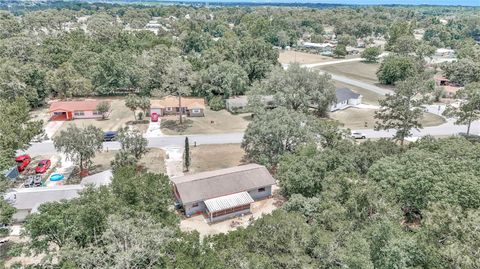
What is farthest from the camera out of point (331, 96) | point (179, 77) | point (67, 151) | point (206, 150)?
point (179, 77)

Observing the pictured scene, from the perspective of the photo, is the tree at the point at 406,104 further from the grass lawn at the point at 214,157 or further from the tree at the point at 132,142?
the tree at the point at 132,142

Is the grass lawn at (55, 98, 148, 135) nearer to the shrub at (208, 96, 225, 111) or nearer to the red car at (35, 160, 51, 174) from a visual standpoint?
the red car at (35, 160, 51, 174)

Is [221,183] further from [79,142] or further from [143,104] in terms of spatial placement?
[143,104]

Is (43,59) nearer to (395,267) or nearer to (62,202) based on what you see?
(62,202)

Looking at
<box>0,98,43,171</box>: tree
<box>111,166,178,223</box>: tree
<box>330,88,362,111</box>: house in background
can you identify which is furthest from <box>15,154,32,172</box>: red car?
<box>330,88,362,111</box>: house in background

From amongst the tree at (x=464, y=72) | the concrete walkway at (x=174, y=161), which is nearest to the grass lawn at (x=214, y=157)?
the concrete walkway at (x=174, y=161)

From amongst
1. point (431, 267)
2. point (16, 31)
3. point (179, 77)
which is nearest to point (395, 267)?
point (431, 267)
